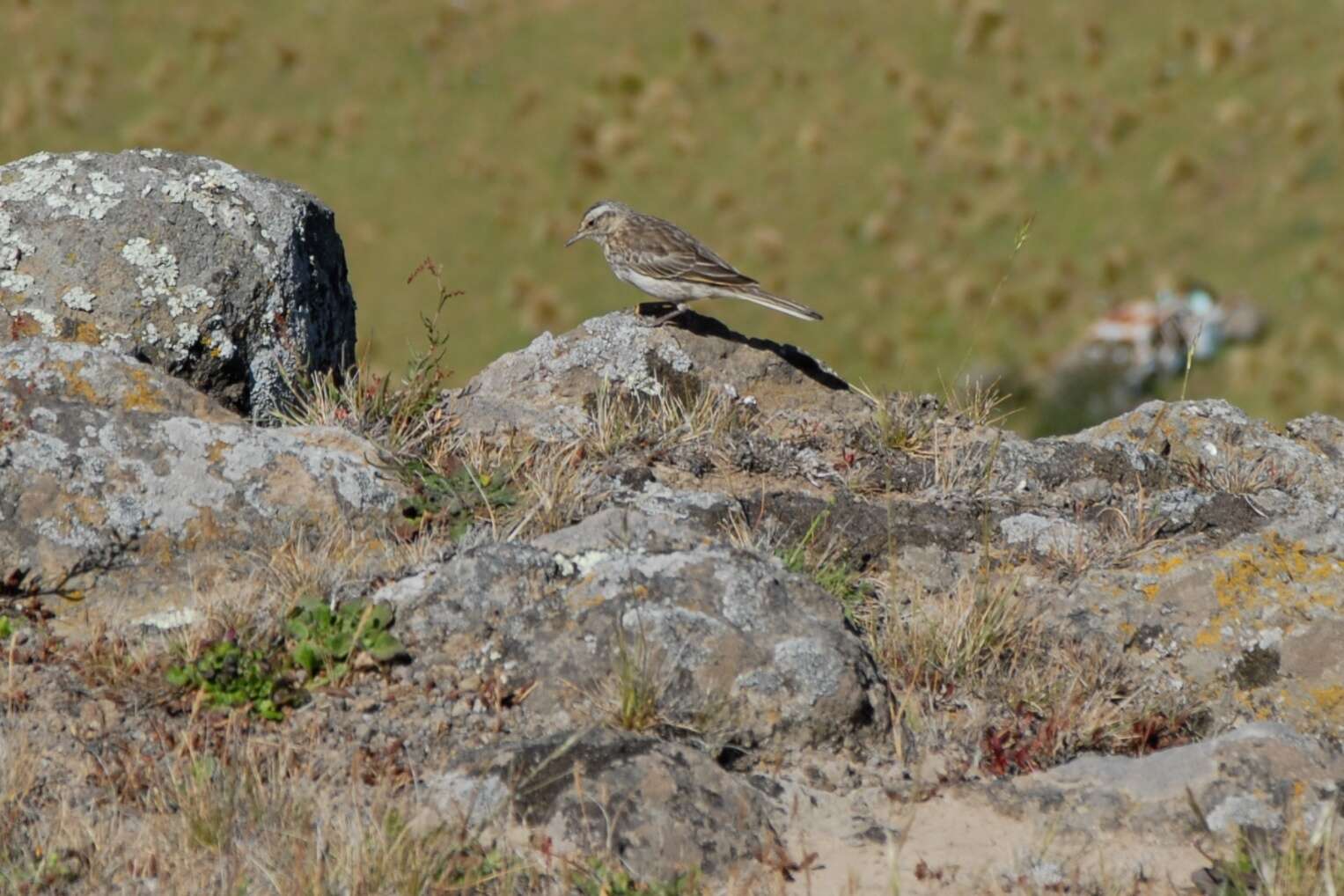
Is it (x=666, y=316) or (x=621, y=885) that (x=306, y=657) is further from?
(x=666, y=316)

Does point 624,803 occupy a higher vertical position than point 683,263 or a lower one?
lower

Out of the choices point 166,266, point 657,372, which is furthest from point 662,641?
point 166,266

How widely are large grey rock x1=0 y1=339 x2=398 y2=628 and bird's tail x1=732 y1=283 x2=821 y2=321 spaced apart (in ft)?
11.2

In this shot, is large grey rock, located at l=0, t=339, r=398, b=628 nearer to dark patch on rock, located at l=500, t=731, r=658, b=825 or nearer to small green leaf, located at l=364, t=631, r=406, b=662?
small green leaf, located at l=364, t=631, r=406, b=662

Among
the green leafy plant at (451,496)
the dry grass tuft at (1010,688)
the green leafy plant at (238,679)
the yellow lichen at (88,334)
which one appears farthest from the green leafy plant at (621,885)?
the yellow lichen at (88,334)

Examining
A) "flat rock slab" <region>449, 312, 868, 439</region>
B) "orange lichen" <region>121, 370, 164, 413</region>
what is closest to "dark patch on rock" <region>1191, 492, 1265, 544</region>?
"flat rock slab" <region>449, 312, 868, 439</region>

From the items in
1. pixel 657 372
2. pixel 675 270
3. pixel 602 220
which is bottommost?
pixel 657 372

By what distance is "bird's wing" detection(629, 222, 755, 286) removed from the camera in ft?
32.8

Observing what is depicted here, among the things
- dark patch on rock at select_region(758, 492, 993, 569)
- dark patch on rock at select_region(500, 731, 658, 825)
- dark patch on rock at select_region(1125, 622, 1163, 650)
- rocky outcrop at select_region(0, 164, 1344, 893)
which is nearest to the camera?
dark patch on rock at select_region(500, 731, 658, 825)

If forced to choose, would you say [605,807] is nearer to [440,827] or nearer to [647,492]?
[440,827]

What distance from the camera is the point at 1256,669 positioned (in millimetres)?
6973

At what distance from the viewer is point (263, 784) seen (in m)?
5.61

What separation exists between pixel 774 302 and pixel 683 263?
644 mm

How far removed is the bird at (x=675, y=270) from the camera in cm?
998
